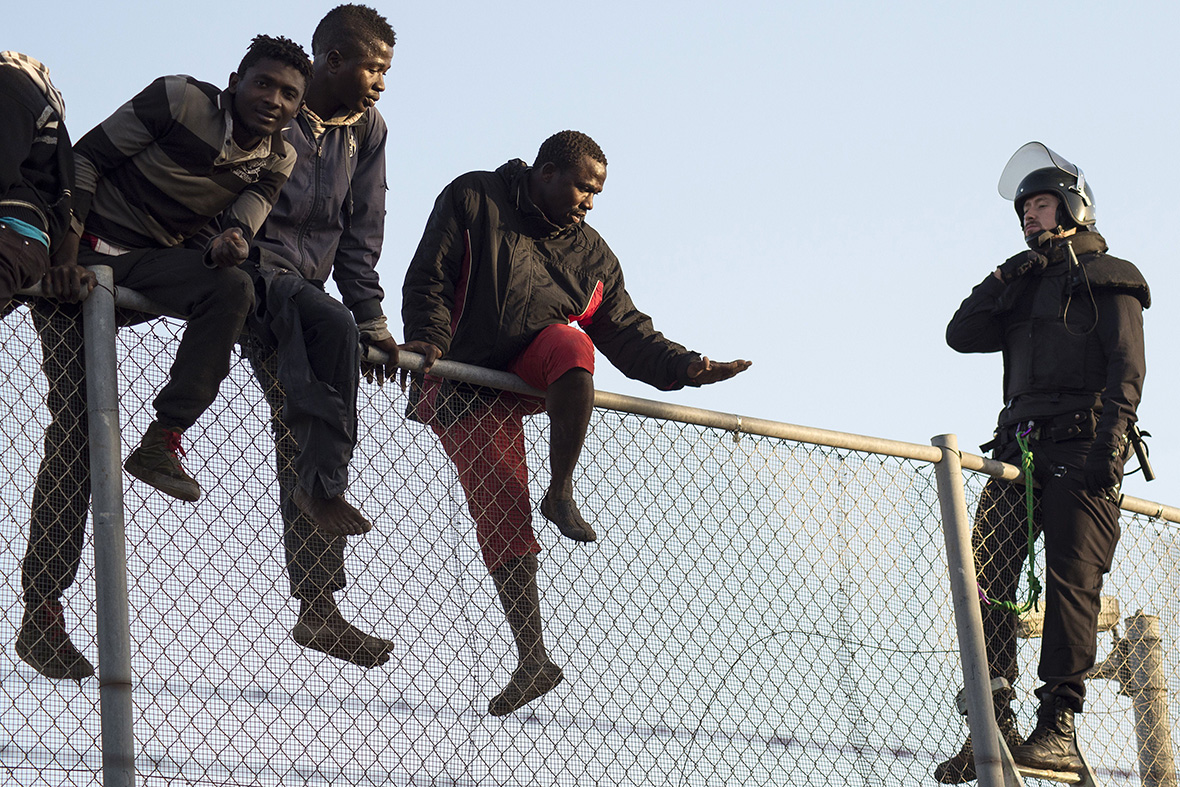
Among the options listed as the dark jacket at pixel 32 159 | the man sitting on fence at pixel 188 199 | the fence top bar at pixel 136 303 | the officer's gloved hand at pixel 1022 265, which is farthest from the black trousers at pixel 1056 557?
the dark jacket at pixel 32 159

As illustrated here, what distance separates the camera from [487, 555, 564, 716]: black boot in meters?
4.27

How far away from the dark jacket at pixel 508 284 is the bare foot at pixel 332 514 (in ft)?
3.01

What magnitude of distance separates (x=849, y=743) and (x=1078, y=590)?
4.11 ft

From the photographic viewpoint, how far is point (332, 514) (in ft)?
13.0

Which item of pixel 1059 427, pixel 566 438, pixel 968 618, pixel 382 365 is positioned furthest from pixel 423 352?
pixel 1059 427

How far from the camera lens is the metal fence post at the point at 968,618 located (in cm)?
493

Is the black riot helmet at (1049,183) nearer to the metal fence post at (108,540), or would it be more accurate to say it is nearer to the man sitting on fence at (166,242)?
the man sitting on fence at (166,242)

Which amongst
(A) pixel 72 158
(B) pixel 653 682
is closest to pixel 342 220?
(A) pixel 72 158

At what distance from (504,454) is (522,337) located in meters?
0.50

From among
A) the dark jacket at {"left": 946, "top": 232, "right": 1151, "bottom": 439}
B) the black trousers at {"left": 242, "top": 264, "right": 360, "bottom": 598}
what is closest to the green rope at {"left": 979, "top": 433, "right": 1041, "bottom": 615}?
the dark jacket at {"left": 946, "top": 232, "right": 1151, "bottom": 439}

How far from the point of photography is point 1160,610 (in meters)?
5.82

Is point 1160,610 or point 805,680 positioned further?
point 1160,610

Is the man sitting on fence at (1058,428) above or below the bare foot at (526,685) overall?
above

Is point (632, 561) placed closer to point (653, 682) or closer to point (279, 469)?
point (653, 682)
